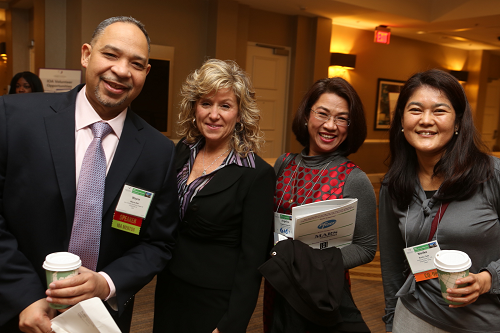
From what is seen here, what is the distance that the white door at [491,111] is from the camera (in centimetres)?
1297

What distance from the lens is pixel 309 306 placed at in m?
1.52

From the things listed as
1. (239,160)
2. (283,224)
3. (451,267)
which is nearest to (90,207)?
(239,160)

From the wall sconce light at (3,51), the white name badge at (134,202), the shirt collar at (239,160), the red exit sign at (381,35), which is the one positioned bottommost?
the white name badge at (134,202)

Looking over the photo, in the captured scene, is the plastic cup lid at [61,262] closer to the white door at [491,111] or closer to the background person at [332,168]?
the background person at [332,168]

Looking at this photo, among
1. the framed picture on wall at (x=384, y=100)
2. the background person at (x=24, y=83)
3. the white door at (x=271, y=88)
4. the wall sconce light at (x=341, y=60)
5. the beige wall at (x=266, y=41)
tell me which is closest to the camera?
the background person at (x=24, y=83)

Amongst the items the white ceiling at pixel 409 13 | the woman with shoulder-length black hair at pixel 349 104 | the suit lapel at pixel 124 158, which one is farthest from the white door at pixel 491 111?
the suit lapel at pixel 124 158

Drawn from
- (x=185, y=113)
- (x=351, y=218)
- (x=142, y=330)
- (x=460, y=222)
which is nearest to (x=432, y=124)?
(x=460, y=222)

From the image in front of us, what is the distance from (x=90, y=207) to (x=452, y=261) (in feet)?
3.96

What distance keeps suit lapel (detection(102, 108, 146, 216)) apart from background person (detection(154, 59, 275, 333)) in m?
0.34

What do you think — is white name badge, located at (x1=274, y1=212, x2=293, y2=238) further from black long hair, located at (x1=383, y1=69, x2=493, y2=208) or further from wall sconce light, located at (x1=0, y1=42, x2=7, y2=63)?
wall sconce light, located at (x1=0, y1=42, x2=7, y2=63)

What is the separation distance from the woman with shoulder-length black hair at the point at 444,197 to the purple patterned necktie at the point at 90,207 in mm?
1162

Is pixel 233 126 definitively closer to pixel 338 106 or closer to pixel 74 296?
pixel 338 106

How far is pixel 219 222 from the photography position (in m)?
1.70

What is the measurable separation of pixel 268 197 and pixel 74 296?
82cm
